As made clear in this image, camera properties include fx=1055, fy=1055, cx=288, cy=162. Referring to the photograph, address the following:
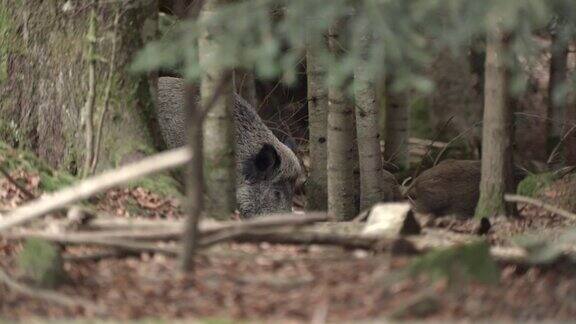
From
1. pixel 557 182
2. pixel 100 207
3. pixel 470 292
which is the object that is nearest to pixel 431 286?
pixel 470 292

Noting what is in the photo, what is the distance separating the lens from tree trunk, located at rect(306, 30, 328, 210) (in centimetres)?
1246

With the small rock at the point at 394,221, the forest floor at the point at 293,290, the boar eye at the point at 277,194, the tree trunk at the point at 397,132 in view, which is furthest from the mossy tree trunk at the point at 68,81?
the tree trunk at the point at 397,132

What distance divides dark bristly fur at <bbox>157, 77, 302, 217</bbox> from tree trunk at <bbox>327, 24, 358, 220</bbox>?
109 inches

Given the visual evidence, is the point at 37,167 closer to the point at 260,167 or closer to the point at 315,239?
the point at 315,239

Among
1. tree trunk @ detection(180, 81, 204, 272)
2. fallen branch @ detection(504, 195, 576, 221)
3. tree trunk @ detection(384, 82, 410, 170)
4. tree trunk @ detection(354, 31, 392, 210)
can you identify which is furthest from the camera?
tree trunk @ detection(384, 82, 410, 170)

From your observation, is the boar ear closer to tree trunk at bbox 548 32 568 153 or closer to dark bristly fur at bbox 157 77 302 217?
dark bristly fur at bbox 157 77 302 217

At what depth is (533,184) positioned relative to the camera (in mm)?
12594

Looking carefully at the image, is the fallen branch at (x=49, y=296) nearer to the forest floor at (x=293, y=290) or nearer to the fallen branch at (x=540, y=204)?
the forest floor at (x=293, y=290)

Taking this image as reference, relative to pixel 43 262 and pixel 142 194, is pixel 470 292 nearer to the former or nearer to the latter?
pixel 43 262

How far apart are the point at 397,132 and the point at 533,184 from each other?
4531 mm

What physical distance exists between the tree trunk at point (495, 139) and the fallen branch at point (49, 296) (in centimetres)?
497

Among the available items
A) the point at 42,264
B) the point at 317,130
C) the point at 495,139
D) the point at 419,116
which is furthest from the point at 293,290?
the point at 419,116

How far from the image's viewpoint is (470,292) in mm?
6434

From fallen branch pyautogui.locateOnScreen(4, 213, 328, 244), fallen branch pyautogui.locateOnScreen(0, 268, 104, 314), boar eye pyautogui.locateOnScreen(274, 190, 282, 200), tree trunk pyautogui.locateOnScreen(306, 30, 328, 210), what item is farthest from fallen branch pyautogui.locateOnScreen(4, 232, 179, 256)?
boar eye pyautogui.locateOnScreen(274, 190, 282, 200)
